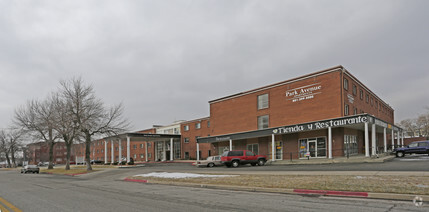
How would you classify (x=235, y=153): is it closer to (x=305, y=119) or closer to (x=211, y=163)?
(x=211, y=163)

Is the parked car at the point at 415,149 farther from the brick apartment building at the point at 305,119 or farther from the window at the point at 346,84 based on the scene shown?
the window at the point at 346,84

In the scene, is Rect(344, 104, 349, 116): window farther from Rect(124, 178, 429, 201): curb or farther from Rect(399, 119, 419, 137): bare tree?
Rect(399, 119, 419, 137): bare tree

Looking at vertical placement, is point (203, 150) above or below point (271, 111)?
below

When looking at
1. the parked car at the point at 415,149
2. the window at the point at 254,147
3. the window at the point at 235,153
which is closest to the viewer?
the parked car at the point at 415,149

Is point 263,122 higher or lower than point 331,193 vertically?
higher

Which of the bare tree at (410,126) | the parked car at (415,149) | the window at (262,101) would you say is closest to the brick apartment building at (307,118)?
the window at (262,101)

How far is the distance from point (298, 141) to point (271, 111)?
523cm

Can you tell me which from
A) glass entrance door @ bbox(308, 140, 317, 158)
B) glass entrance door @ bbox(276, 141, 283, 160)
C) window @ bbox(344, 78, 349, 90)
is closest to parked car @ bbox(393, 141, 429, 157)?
glass entrance door @ bbox(308, 140, 317, 158)

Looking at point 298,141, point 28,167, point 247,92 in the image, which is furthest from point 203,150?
point 28,167

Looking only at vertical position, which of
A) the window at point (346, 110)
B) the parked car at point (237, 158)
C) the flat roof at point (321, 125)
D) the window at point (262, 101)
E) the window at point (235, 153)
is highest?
the window at point (262, 101)

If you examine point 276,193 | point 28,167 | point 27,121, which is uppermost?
point 27,121

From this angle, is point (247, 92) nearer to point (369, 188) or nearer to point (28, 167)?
point (369, 188)

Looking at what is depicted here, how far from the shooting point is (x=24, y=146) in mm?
79062

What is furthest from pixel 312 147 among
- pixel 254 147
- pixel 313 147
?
pixel 254 147
